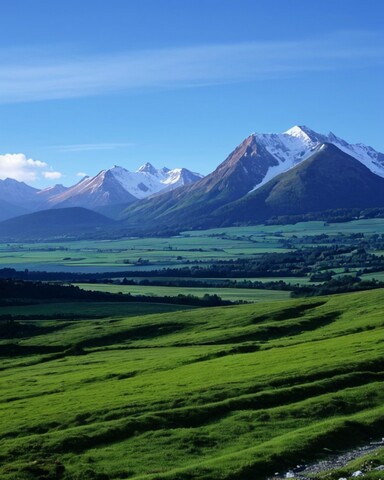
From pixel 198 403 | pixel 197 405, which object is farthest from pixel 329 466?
pixel 198 403

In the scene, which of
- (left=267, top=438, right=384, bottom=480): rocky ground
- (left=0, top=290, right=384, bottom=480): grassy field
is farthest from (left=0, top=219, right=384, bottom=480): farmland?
(left=267, top=438, right=384, bottom=480): rocky ground

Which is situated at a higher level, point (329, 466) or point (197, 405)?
point (197, 405)

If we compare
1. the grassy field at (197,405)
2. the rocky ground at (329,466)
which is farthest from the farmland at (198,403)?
the rocky ground at (329,466)

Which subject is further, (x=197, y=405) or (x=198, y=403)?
(x=198, y=403)

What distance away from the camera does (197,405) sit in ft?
207

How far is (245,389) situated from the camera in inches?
2648

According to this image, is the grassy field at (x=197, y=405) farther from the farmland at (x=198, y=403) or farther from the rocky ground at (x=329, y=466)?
the rocky ground at (x=329, y=466)

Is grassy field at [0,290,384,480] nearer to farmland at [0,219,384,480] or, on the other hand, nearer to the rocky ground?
farmland at [0,219,384,480]

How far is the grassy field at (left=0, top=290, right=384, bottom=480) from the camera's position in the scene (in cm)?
5003

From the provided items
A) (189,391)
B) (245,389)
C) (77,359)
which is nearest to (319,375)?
(245,389)

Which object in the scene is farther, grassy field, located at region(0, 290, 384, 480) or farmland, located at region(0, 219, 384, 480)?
grassy field, located at region(0, 290, 384, 480)

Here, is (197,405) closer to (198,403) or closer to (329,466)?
(198,403)

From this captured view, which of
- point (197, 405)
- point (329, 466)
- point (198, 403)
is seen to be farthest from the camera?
point (198, 403)

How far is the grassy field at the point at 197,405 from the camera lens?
50.0m
